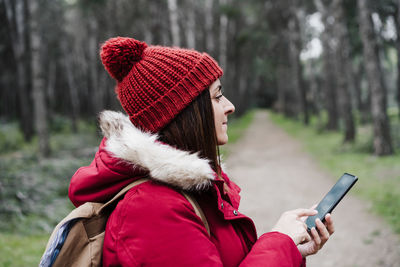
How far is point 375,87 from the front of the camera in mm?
9914

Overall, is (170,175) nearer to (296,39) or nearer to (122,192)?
(122,192)

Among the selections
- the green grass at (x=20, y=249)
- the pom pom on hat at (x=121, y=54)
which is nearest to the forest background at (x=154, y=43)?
the green grass at (x=20, y=249)

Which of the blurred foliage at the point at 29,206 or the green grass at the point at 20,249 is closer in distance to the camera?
the green grass at the point at 20,249

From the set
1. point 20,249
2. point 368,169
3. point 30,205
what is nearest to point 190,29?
point 368,169

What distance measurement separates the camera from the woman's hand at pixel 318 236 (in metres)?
1.67

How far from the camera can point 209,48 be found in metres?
18.5

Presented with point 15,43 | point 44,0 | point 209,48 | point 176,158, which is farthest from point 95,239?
point 44,0

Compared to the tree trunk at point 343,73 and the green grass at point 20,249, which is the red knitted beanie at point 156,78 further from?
the tree trunk at point 343,73

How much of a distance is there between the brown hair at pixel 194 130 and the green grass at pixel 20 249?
3.38m

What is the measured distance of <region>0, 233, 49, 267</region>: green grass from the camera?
3.95 m

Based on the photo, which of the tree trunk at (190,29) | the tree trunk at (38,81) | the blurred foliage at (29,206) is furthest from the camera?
the tree trunk at (190,29)

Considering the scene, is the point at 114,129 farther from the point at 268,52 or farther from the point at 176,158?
the point at 268,52

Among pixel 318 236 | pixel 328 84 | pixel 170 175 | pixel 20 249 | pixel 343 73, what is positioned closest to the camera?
pixel 170 175

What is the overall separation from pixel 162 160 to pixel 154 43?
13582 millimetres
